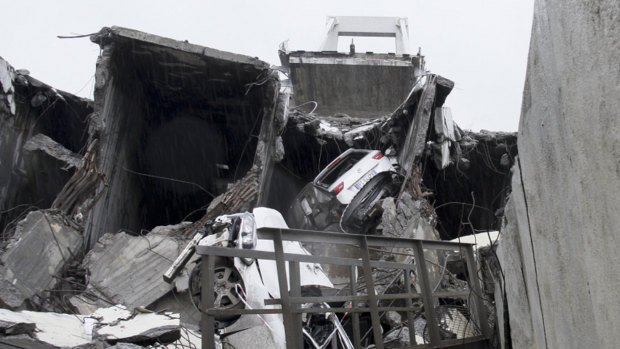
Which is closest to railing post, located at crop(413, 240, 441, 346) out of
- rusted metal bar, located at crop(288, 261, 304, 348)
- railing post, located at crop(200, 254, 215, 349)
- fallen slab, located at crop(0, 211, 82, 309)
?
rusted metal bar, located at crop(288, 261, 304, 348)

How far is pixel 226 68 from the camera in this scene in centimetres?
1045

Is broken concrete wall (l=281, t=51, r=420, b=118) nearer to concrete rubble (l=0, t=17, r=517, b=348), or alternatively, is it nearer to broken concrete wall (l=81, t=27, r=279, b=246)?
concrete rubble (l=0, t=17, r=517, b=348)

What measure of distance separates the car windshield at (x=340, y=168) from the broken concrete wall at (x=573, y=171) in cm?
755

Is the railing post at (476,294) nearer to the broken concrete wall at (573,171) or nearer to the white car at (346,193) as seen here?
the broken concrete wall at (573,171)

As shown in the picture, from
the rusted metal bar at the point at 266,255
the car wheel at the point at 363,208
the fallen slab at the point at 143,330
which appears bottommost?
the fallen slab at the point at 143,330

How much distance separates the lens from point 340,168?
11.3 metres

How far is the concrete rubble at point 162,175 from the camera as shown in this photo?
25.5ft

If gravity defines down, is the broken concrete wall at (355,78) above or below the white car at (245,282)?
above

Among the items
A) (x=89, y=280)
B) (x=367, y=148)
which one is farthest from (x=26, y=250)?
(x=367, y=148)

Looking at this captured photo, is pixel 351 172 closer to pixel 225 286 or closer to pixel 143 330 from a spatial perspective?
pixel 225 286

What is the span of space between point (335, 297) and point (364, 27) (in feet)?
67.7

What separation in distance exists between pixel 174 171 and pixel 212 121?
168cm

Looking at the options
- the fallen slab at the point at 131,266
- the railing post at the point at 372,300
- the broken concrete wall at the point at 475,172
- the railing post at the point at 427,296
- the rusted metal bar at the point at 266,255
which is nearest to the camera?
the rusted metal bar at the point at 266,255

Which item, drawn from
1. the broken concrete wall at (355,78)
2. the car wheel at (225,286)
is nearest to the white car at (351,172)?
the car wheel at (225,286)
